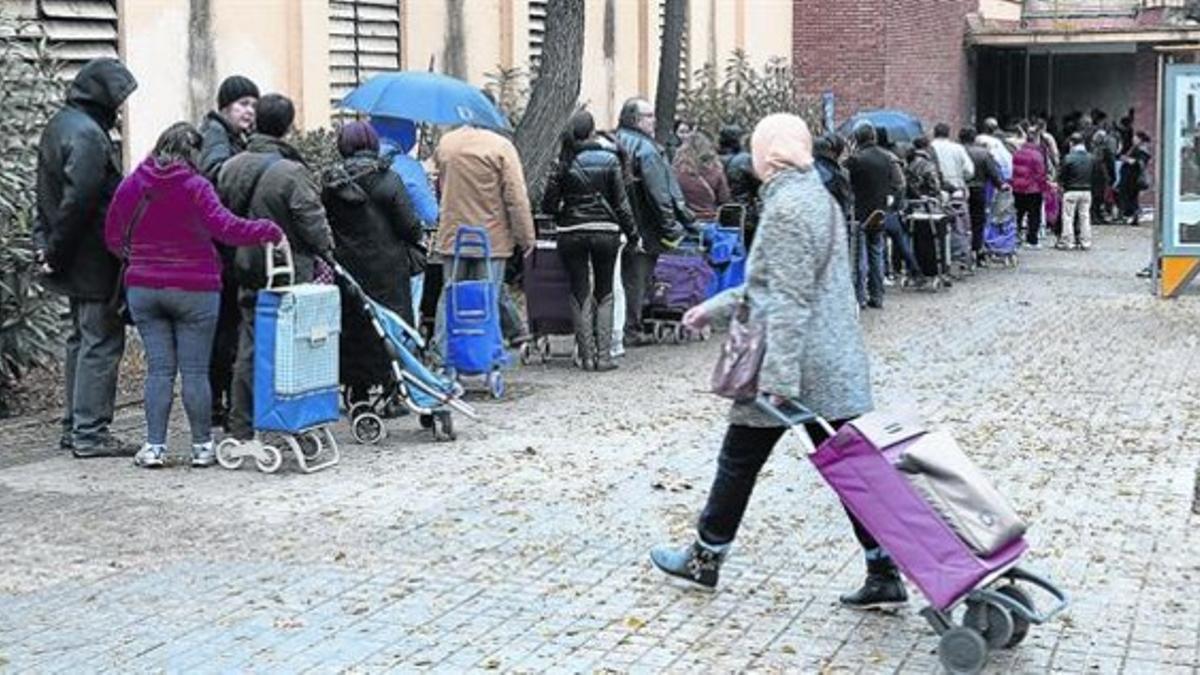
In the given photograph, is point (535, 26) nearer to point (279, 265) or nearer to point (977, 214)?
point (977, 214)

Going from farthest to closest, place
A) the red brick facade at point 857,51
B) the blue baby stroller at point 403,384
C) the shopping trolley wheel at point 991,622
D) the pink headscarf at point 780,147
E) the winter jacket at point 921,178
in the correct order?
the red brick facade at point 857,51
the winter jacket at point 921,178
the blue baby stroller at point 403,384
the pink headscarf at point 780,147
the shopping trolley wheel at point 991,622

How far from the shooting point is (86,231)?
32.6 ft

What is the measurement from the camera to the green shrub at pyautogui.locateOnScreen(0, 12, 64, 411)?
36.6ft

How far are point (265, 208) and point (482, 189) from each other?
257 cm

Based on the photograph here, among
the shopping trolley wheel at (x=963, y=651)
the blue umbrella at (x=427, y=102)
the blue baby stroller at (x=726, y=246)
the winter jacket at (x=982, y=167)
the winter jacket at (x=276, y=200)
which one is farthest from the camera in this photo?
the winter jacket at (x=982, y=167)

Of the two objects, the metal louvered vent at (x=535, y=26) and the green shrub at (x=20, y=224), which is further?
the metal louvered vent at (x=535, y=26)

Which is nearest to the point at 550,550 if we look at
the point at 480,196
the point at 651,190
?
the point at 480,196

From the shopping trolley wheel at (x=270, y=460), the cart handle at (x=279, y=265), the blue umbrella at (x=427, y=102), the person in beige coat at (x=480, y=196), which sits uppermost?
the blue umbrella at (x=427, y=102)

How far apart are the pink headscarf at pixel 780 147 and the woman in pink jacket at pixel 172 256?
3.16 m

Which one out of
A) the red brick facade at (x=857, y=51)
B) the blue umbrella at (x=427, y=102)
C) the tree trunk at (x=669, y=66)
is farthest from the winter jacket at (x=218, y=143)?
the red brick facade at (x=857, y=51)

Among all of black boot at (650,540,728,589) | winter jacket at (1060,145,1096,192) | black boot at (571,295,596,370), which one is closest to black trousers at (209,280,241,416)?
black boot at (571,295,596,370)

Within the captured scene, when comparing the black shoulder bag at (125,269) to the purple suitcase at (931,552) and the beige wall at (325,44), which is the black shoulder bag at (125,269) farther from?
the beige wall at (325,44)

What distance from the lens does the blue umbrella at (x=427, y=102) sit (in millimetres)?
12211

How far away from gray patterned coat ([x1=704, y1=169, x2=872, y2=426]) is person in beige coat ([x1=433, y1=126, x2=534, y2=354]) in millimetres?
5418
